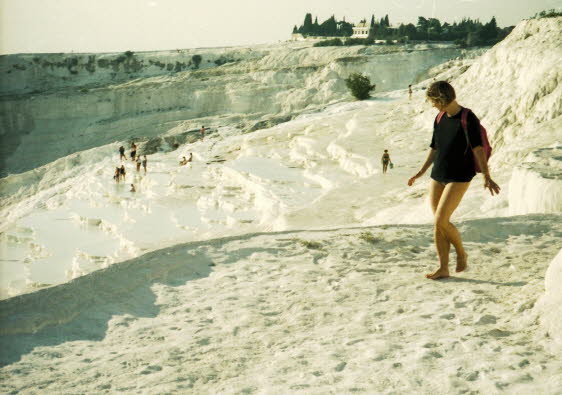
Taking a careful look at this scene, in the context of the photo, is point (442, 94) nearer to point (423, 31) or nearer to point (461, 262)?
point (461, 262)

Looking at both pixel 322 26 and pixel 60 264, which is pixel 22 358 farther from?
pixel 322 26

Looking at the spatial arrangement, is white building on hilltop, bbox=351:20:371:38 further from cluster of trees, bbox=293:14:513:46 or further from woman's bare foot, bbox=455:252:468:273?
woman's bare foot, bbox=455:252:468:273

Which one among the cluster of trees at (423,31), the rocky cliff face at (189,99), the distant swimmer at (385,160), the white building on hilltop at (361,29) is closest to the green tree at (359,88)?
Answer: the rocky cliff face at (189,99)

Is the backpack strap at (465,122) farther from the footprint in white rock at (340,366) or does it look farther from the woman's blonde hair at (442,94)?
the footprint in white rock at (340,366)

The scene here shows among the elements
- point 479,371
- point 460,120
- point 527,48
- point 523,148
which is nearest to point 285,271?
point 460,120

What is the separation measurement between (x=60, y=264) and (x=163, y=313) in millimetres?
10655

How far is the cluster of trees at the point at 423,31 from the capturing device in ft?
227

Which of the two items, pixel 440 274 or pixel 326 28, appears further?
pixel 326 28

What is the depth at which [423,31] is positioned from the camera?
8944 centimetres

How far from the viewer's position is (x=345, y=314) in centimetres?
502

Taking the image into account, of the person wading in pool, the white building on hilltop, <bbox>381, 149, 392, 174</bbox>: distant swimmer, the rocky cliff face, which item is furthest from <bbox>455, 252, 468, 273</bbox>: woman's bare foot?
the white building on hilltop

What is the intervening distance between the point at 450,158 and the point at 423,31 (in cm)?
8990

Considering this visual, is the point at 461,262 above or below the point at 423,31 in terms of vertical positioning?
below

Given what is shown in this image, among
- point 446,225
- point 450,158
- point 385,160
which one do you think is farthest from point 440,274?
point 385,160
